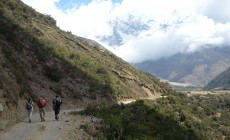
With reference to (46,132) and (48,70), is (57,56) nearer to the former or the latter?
(48,70)

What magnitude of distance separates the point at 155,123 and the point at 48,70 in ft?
72.1

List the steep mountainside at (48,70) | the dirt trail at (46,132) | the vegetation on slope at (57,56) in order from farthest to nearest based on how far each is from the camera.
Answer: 1. the vegetation on slope at (57,56)
2. the steep mountainside at (48,70)
3. the dirt trail at (46,132)

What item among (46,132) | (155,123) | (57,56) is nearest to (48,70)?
(57,56)

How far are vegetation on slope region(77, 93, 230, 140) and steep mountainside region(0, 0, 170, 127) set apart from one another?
7.05 metres

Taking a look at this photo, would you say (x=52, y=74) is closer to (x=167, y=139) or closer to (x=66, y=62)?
(x=66, y=62)

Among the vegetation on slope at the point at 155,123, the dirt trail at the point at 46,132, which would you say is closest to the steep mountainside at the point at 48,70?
the dirt trail at the point at 46,132

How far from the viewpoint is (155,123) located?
4403 cm

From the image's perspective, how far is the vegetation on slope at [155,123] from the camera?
1192 inches

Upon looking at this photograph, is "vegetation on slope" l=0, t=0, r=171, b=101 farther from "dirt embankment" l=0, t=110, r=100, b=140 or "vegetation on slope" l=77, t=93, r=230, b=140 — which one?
"dirt embankment" l=0, t=110, r=100, b=140

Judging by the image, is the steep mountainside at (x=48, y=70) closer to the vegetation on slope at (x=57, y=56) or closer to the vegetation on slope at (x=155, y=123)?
the vegetation on slope at (x=57, y=56)

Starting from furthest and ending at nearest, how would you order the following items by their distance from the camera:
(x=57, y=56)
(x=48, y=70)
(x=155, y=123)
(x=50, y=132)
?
1. (x=57, y=56)
2. (x=48, y=70)
3. (x=155, y=123)
4. (x=50, y=132)

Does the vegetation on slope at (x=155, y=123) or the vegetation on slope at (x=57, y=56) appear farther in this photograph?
the vegetation on slope at (x=57, y=56)

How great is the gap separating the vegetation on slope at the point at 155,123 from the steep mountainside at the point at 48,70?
23.1 ft

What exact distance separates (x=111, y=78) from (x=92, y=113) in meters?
41.6
